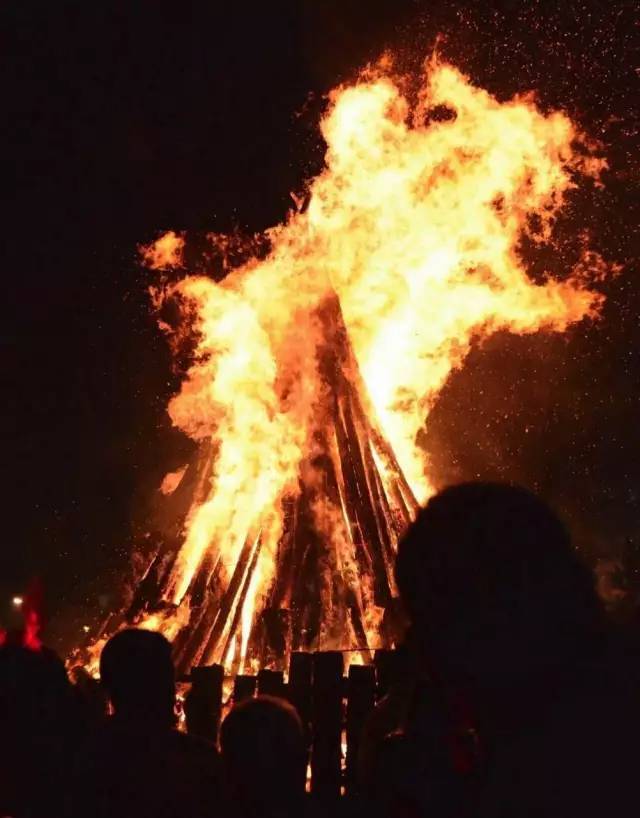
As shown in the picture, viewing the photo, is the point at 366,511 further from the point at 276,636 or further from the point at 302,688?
the point at 302,688

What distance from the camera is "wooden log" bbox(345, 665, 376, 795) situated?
15.9 ft

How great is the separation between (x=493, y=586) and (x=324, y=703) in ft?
12.6

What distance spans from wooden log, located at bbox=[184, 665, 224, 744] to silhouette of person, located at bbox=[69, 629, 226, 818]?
1.96 m

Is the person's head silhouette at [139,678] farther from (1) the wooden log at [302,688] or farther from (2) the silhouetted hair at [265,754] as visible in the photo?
(1) the wooden log at [302,688]

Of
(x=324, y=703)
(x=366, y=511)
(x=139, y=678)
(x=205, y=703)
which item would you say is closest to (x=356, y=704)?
(x=324, y=703)

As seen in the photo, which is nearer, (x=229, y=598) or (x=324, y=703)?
(x=324, y=703)

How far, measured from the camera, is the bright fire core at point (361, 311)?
28.4 ft

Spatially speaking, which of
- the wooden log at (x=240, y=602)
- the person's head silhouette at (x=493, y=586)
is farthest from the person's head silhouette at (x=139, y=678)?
the wooden log at (x=240, y=602)

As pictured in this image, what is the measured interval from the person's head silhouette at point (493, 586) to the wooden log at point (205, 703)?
376cm

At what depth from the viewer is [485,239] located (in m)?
10.2

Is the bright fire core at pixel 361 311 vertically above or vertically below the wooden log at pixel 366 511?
above

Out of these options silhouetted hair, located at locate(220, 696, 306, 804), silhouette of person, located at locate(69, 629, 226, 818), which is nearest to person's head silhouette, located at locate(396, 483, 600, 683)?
silhouetted hair, located at locate(220, 696, 306, 804)

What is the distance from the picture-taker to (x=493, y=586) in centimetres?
135

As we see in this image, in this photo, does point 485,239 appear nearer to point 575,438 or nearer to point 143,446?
point 575,438
